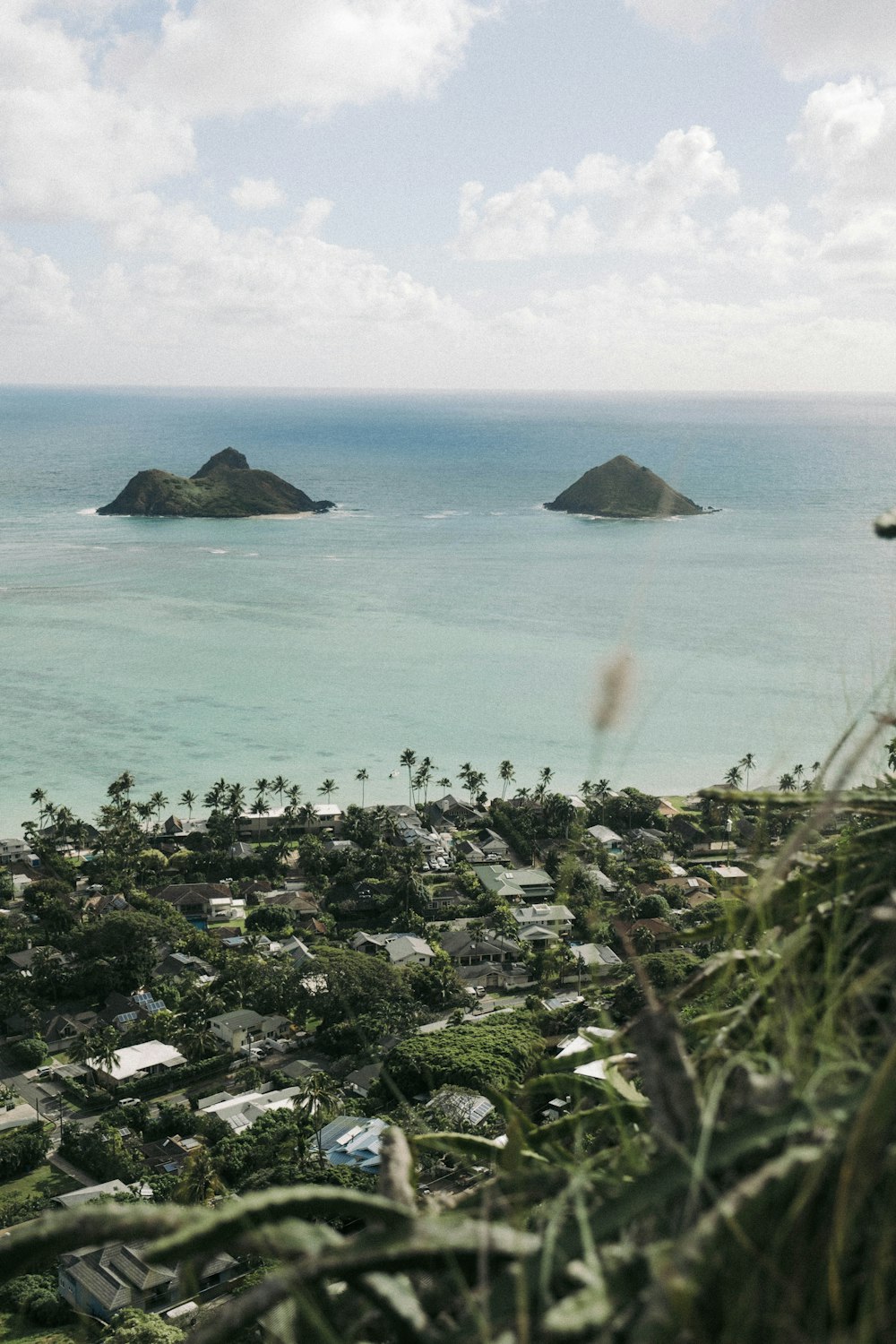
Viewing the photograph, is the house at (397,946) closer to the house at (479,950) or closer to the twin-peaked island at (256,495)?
the house at (479,950)

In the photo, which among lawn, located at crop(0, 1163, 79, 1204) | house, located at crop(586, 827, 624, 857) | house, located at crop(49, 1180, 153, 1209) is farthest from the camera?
house, located at crop(586, 827, 624, 857)

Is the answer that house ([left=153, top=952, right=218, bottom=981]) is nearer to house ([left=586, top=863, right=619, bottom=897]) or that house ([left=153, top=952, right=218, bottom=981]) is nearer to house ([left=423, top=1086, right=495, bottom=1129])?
house ([left=423, top=1086, right=495, bottom=1129])

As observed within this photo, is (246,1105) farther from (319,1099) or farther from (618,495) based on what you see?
(618,495)

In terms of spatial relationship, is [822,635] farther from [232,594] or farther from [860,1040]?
[860,1040]

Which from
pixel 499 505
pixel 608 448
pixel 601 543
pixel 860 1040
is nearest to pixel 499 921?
pixel 860 1040

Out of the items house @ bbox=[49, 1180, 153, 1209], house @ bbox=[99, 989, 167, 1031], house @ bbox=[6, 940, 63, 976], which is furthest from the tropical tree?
house @ bbox=[49, 1180, 153, 1209]

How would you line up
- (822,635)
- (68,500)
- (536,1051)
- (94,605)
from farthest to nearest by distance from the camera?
(68,500) → (94,605) → (822,635) → (536,1051)
